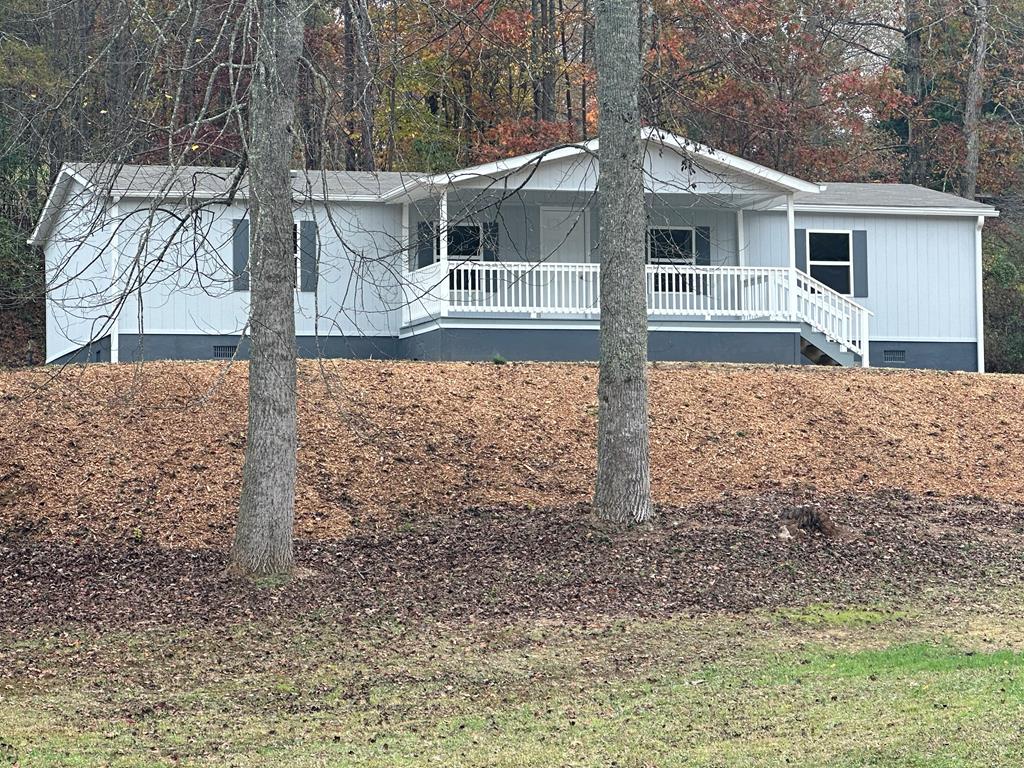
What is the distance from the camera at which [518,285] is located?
21.2 meters

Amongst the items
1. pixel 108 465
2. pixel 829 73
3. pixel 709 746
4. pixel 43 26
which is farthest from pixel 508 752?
pixel 829 73

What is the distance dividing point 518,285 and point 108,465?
8534mm

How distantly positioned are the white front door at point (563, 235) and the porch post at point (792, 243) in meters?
3.35

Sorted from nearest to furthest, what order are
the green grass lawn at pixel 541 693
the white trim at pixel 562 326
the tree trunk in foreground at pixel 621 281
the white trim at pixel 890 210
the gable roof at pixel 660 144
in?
the green grass lawn at pixel 541 693, the tree trunk in foreground at pixel 621 281, the gable roof at pixel 660 144, the white trim at pixel 562 326, the white trim at pixel 890 210

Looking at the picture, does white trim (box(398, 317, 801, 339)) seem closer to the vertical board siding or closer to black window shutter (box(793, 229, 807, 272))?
black window shutter (box(793, 229, 807, 272))

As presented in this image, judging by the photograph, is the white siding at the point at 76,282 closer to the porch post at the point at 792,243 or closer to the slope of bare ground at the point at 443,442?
the slope of bare ground at the point at 443,442

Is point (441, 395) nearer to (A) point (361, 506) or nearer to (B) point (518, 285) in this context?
(A) point (361, 506)

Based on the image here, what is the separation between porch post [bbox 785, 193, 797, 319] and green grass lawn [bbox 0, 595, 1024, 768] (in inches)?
418

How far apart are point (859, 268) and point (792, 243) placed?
2022mm

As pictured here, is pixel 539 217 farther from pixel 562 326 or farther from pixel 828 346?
pixel 828 346

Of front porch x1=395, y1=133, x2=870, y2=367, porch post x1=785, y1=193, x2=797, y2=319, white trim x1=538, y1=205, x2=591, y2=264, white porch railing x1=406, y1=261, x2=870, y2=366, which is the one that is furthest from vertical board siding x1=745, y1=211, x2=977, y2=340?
white trim x1=538, y1=205, x2=591, y2=264

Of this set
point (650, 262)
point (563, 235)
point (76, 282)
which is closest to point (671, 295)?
point (650, 262)

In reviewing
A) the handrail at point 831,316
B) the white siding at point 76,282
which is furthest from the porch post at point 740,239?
the white siding at point 76,282

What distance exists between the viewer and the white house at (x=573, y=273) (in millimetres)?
20844
